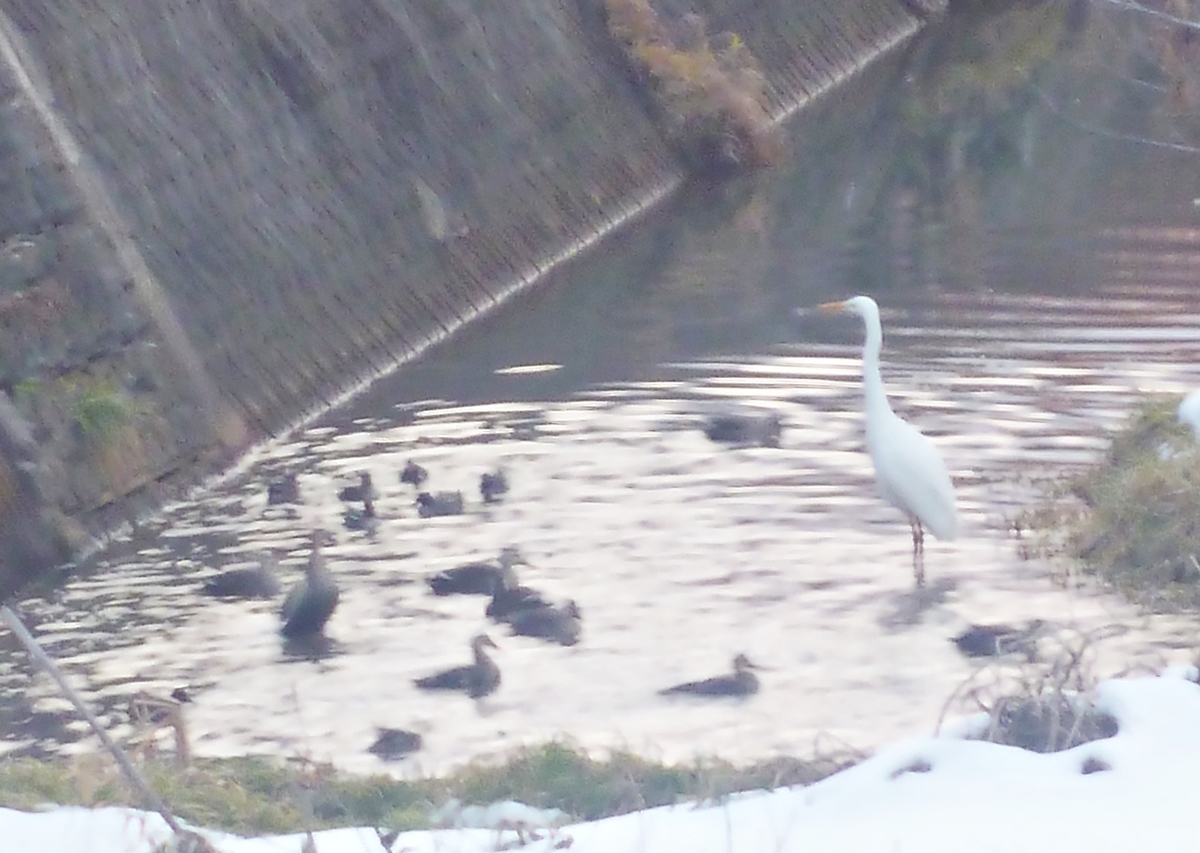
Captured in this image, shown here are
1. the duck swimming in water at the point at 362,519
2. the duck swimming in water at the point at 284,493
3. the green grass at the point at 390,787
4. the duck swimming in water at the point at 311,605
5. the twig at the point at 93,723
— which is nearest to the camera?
the twig at the point at 93,723

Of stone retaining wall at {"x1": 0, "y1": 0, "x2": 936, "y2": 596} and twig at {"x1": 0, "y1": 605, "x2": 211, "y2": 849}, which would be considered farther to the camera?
stone retaining wall at {"x1": 0, "y1": 0, "x2": 936, "y2": 596}

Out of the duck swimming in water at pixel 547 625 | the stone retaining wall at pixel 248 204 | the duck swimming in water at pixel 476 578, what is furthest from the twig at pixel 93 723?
the stone retaining wall at pixel 248 204

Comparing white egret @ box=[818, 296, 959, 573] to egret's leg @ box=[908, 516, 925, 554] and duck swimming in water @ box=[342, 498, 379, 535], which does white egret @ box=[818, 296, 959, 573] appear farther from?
duck swimming in water @ box=[342, 498, 379, 535]

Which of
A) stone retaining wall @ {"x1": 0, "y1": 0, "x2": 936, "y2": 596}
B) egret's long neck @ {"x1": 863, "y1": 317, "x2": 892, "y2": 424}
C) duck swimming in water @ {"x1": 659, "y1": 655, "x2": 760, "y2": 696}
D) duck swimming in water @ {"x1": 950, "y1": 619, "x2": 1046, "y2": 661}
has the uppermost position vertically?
stone retaining wall @ {"x1": 0, "y1": 0, "x2": 936, "y2": 596}

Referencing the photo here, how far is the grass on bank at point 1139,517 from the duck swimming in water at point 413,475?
3803 mm

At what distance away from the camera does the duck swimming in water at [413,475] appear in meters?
13.0

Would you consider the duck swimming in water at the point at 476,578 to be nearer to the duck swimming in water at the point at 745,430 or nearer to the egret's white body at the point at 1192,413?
the duck swimming in water at the point at 745,430

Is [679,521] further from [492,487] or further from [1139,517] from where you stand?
[1139,517]

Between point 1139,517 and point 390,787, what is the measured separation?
4580 mm

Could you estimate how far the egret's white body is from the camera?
1112 cm

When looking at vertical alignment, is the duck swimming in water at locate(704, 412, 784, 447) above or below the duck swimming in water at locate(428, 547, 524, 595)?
above

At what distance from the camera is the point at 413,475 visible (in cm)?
1306

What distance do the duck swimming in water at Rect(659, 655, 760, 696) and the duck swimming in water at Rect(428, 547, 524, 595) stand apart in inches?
66.8

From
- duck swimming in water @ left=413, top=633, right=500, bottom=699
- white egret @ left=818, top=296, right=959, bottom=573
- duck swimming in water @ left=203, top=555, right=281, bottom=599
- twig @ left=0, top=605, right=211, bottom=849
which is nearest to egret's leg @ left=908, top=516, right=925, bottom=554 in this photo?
white egret @ left=818, top=296, right=959, bottom=573
